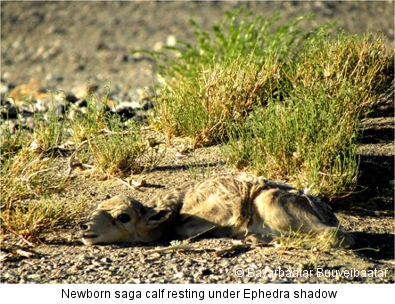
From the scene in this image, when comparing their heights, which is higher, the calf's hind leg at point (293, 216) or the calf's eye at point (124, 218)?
the calf's eye at point (124, 218)

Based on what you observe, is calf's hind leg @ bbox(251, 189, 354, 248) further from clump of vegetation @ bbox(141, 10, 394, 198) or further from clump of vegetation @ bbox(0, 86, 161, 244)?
clump of vegetation @ bbox(0, 86, 161, 244)

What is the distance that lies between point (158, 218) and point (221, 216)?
46 centimetres

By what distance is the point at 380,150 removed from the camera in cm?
658

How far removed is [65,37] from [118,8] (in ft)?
6.77

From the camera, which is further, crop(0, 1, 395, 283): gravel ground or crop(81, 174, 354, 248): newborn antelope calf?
crop(81, 174, 354, 248): newborn antelope calf

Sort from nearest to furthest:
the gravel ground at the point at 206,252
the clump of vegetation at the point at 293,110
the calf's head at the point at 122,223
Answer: the gravel ground at the point at 206,252, the calf's head at the point at 122,223, the clump of vegetation at the point at 293,110

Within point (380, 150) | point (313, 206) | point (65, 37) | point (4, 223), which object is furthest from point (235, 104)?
point (65, 37)

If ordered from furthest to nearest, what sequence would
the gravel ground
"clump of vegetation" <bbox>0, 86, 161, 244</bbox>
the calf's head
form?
1. "clump of vegetation" <bbox>0, 86, 161, 244</bbox>
2. the calf's head
3. the gravel ground

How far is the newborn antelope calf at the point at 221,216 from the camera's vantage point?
482 centimetres

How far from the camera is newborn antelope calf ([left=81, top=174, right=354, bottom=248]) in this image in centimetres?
482

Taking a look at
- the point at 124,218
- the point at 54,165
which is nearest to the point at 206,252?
the point at 124,218

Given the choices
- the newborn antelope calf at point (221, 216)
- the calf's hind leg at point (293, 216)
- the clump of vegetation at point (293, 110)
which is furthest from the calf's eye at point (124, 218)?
the clump of vegetation at point (293, 110)

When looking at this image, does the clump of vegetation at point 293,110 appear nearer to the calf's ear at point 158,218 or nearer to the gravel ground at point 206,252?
the gravel ground at point 206,252

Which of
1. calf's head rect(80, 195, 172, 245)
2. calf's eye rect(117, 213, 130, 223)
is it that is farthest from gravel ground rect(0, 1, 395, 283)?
calf's eye rect(117, 213, 130, 223)
